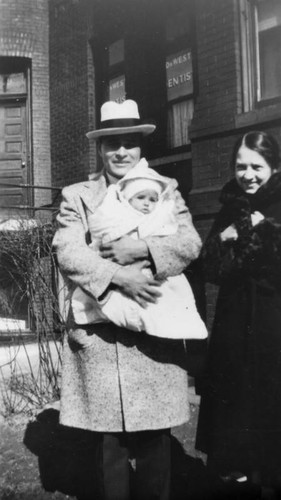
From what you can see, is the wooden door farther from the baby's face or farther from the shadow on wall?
the baby's face

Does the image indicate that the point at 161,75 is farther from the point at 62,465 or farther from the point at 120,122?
the point at 62,465

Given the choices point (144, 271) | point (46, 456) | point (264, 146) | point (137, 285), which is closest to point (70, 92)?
point (46, 456)

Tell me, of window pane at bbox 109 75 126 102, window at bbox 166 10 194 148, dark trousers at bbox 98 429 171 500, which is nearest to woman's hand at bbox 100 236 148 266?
dark trousers at bbox 98 429 171 500

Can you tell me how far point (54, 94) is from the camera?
953 cm

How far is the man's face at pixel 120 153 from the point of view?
8.34 ft

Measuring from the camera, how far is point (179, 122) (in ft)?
24.1

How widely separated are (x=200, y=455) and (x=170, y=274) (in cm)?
167

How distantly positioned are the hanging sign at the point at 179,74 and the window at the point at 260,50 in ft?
7.05

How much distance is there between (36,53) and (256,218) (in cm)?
864

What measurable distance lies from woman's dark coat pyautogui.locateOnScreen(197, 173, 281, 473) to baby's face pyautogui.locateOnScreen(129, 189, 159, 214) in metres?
0.38

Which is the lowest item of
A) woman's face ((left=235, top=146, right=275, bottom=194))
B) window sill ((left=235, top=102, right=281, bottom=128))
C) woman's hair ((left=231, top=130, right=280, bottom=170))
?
woman's face ((left=235, top=146, right=275, bottom=194))

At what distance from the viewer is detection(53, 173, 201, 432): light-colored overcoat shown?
2318 mm

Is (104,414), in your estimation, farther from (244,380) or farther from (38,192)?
(38,192)

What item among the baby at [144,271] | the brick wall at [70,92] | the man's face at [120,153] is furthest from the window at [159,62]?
the baby at [144,271]
